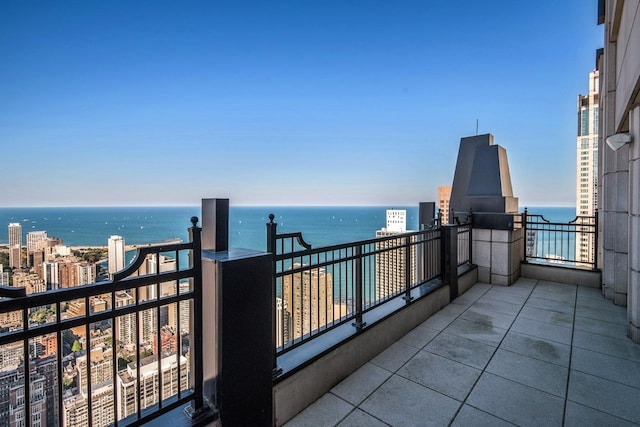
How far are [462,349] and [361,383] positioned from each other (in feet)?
4.79

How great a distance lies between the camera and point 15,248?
6.12ft

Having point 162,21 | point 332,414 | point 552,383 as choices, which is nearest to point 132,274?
point 332,414

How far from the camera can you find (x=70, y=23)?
771 centimetres

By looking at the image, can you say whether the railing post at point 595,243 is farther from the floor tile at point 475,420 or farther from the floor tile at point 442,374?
the floor tile at point 475,420

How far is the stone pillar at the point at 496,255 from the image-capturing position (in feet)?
19.7

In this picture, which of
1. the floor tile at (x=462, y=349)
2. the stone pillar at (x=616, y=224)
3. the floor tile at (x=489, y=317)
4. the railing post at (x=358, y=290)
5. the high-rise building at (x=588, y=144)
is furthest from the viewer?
the high-rise building at (x=588, y=144)

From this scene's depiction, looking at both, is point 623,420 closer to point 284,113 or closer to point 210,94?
point 210,94

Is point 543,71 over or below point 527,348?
over

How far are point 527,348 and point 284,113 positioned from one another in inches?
1174

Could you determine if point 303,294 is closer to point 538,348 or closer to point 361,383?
point 361,383

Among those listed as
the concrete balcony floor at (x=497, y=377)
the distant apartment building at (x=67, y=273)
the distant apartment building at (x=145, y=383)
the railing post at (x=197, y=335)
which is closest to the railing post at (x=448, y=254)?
the concrete balcony floor at (x=497, y=377)

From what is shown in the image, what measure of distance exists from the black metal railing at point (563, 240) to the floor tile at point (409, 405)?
592cm

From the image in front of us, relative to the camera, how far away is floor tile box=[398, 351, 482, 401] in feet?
8.42

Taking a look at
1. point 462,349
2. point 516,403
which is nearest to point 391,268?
point 462,349
